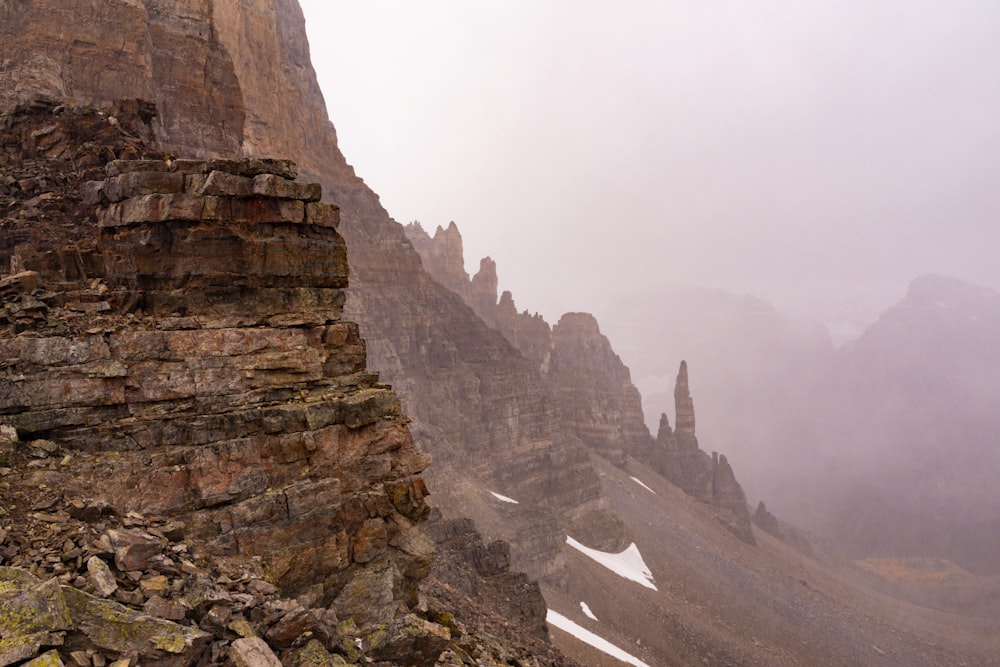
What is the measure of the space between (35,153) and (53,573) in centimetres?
1531

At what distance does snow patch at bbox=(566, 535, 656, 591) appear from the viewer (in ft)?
209

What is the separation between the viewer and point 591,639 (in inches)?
1729

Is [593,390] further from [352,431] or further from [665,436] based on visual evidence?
[352,431]

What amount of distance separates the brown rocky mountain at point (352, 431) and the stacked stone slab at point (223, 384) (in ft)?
0.22

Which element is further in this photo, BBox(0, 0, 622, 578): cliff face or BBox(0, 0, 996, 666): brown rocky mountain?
BBox(0, 0, 622, 578): cliff face

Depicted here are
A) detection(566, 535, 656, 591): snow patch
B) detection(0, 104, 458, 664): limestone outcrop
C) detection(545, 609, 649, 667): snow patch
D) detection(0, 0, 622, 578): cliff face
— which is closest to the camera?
detection(0, 104, 458, 664): limestone outcrop

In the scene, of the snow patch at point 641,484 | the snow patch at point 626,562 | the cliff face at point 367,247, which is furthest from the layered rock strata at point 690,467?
the snow patch at point 626,562

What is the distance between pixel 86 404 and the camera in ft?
38.1

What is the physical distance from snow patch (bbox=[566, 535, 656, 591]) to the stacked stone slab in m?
55.7

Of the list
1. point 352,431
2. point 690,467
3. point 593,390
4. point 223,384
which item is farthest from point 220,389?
point 690,467

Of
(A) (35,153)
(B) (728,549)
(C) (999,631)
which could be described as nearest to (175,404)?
(A) (35,153)

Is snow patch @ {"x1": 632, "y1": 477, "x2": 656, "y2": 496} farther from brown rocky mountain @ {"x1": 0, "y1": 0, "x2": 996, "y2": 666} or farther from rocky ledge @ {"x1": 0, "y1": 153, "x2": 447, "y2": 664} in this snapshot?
rocky ledge @ {"x1": 0, "y1": 153, "x2": 447, "y2": 664}

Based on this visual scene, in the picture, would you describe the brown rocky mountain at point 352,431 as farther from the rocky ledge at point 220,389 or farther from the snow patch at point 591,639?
the snow patch at point 591,639


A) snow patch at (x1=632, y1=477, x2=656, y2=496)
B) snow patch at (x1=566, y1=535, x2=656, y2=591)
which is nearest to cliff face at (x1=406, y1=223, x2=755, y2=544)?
snow patch at (x1=632, y1=477, x2=656, y2=496)
